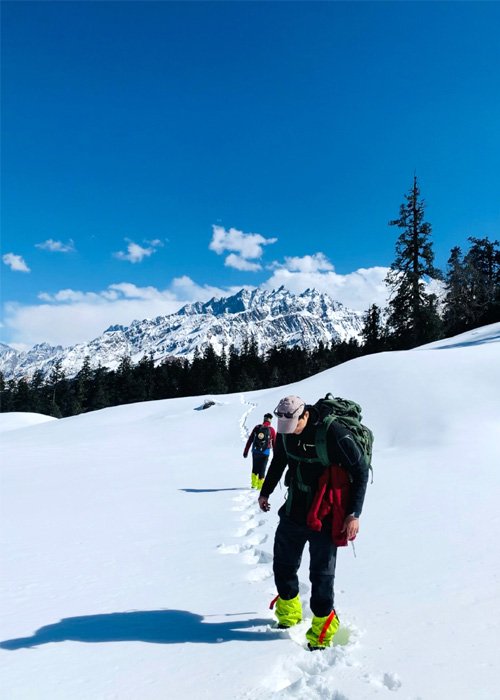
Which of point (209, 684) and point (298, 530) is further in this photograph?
point (298, 530)

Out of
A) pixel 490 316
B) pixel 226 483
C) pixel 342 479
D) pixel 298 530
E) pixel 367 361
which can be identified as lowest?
pixel 226 483

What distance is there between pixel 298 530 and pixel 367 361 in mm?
21912

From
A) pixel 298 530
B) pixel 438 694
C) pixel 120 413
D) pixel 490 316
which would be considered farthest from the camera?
pixel 490 316

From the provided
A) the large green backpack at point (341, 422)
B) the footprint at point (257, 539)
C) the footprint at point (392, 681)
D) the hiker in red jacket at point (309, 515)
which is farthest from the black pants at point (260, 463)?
the footprint at point (392, 681)

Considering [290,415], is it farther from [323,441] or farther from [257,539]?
[257,539]

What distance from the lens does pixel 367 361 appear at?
24.8 m

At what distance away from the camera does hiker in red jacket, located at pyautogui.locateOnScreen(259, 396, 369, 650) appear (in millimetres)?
3609

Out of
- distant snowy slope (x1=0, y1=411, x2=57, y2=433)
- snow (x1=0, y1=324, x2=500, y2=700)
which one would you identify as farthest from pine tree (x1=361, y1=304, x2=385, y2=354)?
snow (x1=0, y1=324, x2=500, y2=700)

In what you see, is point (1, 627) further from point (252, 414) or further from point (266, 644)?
point (252, 414)

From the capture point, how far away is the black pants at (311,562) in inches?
144

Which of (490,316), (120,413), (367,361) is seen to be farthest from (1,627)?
(490,316)

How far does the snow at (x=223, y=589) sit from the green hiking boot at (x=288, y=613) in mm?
79

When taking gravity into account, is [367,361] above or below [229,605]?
above

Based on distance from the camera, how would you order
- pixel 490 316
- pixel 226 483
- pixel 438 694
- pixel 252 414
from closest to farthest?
1. pixel 438 694
2. pixel 226 483
3. pixel 252 414
4. pixel 490 316
